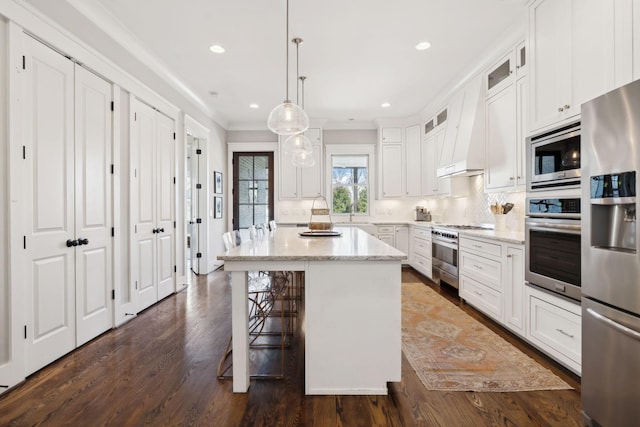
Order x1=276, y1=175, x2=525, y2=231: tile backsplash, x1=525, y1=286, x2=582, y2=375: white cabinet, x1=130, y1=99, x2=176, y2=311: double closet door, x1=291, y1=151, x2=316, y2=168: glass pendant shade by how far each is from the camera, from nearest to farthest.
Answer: x1=525, y1=286, x2=582, y2=375: white cabinet, x1=130, y1=99, x2=176, y2=311: double closet door, x1=276, y1=175, x2=525, y2=231: tile backsplash, x1=291, y1=151, x2=316, y2=168: glass pendant shade

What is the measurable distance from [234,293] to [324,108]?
4425 millimetres

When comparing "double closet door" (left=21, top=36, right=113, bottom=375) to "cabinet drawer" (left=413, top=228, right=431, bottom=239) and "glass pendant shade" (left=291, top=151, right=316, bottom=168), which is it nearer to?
"glass pendant shade" (left=291, top=151, right=316, bottom=168)

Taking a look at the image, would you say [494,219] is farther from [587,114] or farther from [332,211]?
[332,211]

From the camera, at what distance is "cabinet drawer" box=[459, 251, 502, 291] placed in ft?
10.1

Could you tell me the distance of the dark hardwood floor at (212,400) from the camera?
1722 millimetres

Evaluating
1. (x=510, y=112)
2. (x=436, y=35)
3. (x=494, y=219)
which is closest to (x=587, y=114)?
(x=510, y=112)

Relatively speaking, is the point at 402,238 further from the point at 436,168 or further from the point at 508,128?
the point at 508,128

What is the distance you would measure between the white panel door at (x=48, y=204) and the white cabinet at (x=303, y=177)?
13.2 ft

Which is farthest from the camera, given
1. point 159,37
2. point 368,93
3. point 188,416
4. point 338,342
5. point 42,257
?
point 368,93

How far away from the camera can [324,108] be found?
5672mm

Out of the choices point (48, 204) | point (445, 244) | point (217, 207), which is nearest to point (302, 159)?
point (445, 244)

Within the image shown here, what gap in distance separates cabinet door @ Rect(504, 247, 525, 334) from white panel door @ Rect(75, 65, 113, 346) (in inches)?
147

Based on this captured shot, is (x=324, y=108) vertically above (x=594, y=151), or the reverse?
(x=324, y=108)

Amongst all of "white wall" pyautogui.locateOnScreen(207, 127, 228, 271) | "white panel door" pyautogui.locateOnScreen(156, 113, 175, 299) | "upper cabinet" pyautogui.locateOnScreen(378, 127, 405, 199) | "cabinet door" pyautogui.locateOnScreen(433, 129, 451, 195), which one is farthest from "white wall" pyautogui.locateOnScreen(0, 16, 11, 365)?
"upper cabinet" pyautogui.locateOnScreen(378, 127, 405, 199)
